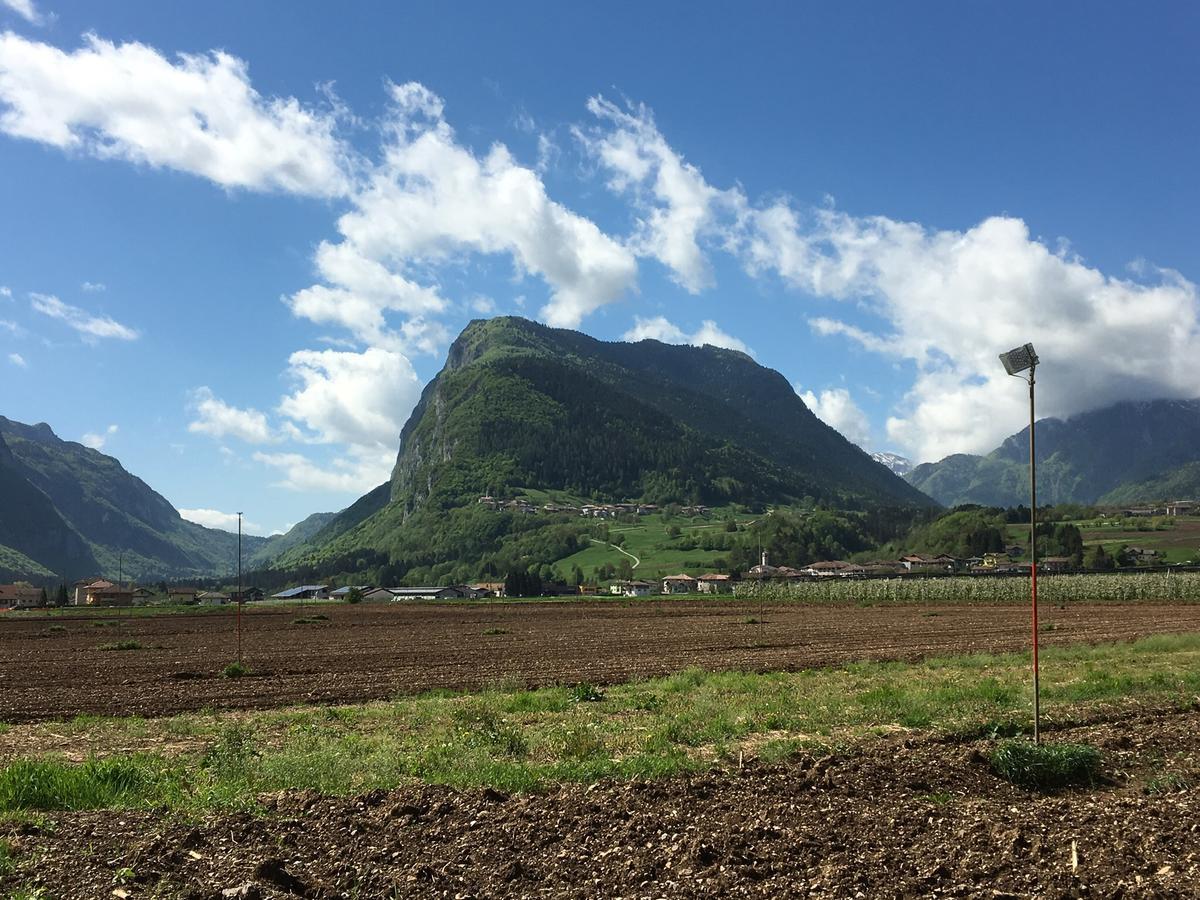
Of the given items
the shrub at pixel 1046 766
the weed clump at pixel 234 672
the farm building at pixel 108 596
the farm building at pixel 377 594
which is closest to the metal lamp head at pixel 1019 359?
the shrub at pixel 1046 766

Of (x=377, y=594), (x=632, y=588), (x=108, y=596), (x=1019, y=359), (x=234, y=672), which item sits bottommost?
(x=377, y=594)

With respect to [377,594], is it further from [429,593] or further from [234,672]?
[234,672]

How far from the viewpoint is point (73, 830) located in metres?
8.76

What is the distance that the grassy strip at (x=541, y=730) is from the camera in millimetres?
11305

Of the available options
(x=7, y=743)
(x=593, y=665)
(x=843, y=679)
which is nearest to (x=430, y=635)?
(x=593, y=665)

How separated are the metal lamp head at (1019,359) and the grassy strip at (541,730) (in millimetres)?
6320

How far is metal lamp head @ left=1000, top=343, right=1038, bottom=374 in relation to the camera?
12.7 m

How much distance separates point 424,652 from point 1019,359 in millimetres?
31613

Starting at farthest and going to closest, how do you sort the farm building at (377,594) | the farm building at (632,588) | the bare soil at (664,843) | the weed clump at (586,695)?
the farm building at (377,594), the farm building at (632,588), the weed clump at (586,695), the bare soil at (664,843)

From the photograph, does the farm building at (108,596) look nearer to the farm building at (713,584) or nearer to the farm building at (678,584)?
the farm building at (678,584)

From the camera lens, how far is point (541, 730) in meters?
16.3

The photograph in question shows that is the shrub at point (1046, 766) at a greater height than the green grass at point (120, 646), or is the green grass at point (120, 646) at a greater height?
the shrub at point (1046, 766)

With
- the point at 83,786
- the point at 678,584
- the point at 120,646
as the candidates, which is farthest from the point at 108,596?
the point at 83,786

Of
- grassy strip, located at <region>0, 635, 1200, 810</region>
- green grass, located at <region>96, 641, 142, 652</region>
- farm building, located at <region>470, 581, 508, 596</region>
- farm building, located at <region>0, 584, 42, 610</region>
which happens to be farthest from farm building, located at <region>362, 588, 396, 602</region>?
grassy strip, located at <region>0, 635, 1200, 810</region>
